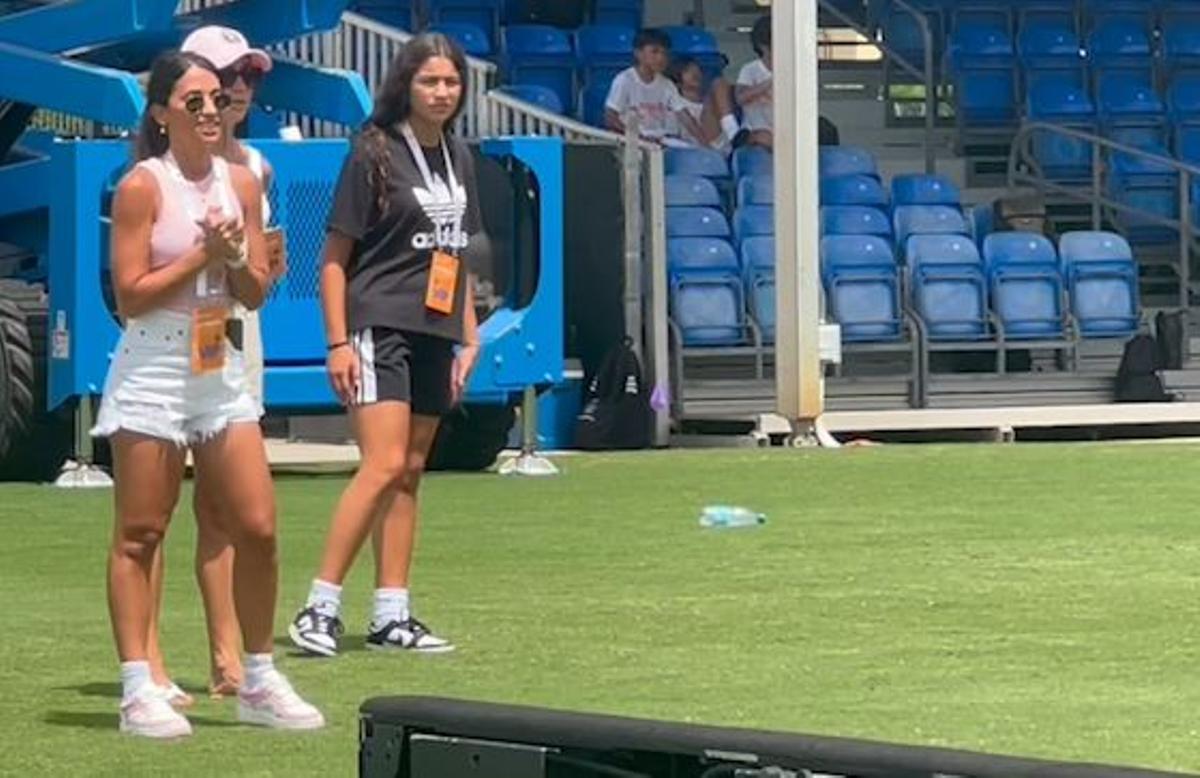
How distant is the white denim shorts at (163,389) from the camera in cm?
845

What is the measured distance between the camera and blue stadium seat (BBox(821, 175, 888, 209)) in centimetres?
2409

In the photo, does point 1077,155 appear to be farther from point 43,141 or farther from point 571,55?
point 43,141

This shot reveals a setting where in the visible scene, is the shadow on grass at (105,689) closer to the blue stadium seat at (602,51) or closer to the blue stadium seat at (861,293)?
the blue stadium seat at (861,293)

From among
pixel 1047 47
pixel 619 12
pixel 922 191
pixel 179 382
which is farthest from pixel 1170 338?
pixel 179 382

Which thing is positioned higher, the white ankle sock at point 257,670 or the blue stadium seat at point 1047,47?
the blue stadium seat at point 1047,47

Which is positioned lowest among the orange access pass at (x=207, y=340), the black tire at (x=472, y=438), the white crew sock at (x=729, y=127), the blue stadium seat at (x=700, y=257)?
the black tire at (x=472, y=438)

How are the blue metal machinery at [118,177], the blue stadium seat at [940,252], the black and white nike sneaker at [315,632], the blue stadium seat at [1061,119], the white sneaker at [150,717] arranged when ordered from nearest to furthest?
the white sneaker at [150,717] → the black and white nike sneaker at [315,632] → the blue metal machinery at [118,177] → the blue stadium seat at [940,252] → the blue stadium seat at [1061,119]

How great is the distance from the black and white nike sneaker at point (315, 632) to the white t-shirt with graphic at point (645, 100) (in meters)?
13.8

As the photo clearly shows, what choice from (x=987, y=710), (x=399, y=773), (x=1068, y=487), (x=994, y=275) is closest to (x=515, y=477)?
(x=1068, y=487)

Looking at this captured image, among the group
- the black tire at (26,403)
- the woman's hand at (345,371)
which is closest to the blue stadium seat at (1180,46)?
the black tire at (26,403)

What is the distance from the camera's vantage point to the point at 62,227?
17406mm

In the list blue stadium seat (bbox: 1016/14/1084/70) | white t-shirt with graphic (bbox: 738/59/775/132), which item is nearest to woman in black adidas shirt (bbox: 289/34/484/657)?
white t-shirt with graphic (bbox: 738/59/775/132)

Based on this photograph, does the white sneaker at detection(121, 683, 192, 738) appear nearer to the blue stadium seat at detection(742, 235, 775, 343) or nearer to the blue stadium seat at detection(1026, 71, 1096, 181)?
the blue stadium seat at detection(742, 235, 775, 343)

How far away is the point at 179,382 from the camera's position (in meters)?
8.47
